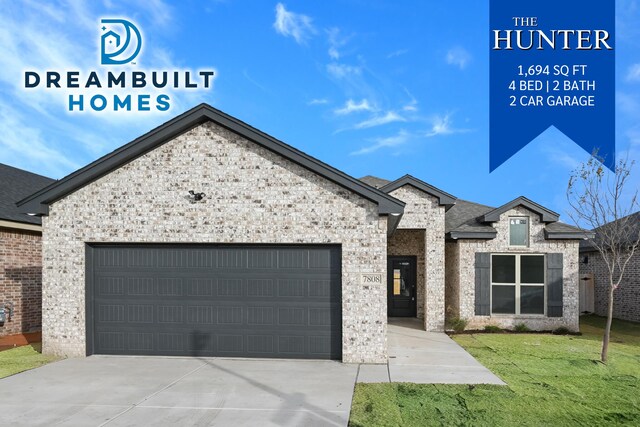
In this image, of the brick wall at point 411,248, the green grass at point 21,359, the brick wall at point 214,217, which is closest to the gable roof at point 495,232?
the brick wall at point 411,248

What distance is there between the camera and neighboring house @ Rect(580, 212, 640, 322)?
19.2m

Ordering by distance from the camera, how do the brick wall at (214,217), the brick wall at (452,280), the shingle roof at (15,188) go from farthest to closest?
the brick wall at (452,280) < the shingle roof at (15,188) < the brick wall at (214,217)

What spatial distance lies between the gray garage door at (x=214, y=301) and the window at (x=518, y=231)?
25.3 ft

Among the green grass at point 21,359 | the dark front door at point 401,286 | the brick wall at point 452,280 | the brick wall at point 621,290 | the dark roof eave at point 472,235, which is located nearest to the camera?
the green grass at point 21,359

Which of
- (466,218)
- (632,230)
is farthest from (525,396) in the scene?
(632,230)

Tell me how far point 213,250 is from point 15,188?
425 inches

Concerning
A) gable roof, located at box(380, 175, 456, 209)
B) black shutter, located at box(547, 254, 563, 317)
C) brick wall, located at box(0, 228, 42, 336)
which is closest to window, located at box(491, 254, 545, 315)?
black shutter, located at box(547, 254, 563, 317)

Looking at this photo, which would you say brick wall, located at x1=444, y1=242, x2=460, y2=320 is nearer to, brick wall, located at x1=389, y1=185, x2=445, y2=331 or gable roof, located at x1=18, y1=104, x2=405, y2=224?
brick wall, located at x1=389, y1=185, x2=445, y2=331

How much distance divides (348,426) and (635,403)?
485cm

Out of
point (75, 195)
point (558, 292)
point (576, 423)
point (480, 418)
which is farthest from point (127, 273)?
point (558, 292)

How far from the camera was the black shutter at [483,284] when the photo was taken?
1573cm

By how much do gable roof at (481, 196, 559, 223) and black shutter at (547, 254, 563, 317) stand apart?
1.24 metres

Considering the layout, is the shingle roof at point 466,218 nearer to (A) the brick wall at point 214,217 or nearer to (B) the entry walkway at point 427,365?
(B) the entry walkway at point 427,365

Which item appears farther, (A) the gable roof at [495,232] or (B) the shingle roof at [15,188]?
(A) the gable roof at [495,232]
